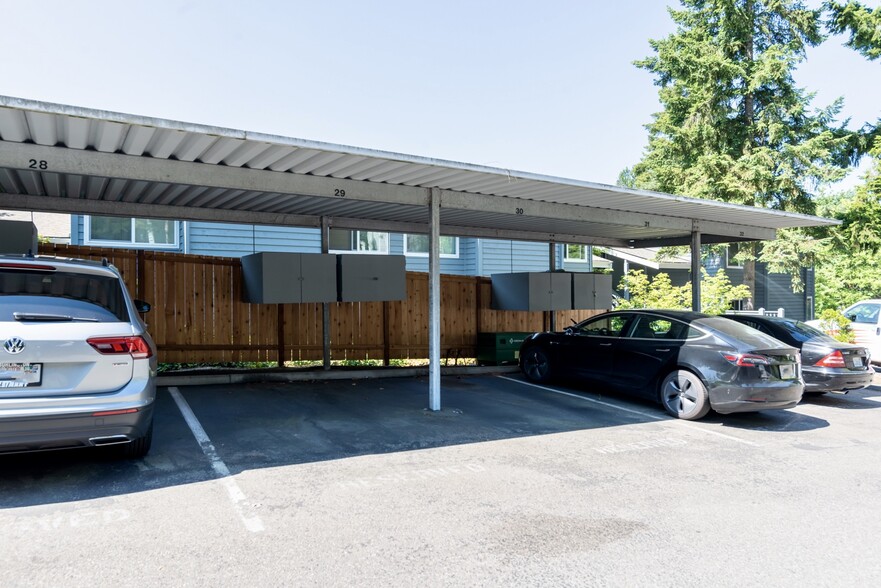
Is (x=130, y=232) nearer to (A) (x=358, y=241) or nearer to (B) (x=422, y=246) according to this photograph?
(A) (x=358, y=241)

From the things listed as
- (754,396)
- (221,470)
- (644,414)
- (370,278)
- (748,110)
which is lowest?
(644,414)

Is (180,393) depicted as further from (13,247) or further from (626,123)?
(626,123)

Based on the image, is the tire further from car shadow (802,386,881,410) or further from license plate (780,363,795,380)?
car shadow (802,386,881,410)

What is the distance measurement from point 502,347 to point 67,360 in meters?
9.14

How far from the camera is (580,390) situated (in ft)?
31.9

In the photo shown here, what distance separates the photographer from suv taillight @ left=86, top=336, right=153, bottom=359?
4.40m

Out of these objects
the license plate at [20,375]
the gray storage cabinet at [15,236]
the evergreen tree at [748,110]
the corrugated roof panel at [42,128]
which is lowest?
the license plate at [20,375]

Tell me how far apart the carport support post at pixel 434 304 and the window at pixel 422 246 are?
351 inches

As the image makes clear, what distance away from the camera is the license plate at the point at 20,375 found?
4105mm

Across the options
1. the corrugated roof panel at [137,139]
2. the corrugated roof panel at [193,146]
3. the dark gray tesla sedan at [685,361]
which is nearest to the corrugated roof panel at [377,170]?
A: the corrugated roof panel at [193,146]

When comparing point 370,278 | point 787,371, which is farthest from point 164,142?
point 787,371

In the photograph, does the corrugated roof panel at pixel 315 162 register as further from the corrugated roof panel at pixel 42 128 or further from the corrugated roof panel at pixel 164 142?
the corrugated roof panel at pixel 42 128

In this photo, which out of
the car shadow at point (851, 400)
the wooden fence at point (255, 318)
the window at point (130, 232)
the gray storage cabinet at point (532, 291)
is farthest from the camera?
the window at point (130, 232)

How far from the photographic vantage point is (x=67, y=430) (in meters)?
4.26
